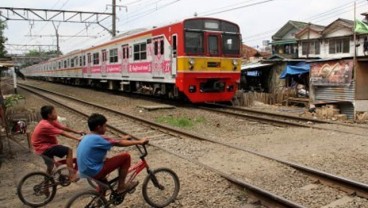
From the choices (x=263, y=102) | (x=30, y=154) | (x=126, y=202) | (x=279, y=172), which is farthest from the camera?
(x=263, y=102)

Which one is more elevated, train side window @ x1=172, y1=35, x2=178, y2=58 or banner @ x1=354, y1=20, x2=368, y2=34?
banner @ x1=354, y1=20, x2=368, y2=34

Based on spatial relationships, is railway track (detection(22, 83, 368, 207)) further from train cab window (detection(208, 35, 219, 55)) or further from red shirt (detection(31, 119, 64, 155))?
train cab window (detection(208, 35, 219, 55))

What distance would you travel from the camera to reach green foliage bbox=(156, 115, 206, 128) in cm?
1213

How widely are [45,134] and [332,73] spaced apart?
12.0 m

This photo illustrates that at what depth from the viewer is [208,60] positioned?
15.6 metres

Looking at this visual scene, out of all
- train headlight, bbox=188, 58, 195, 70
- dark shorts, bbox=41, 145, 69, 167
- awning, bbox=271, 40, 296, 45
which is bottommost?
dark shorts, bbox=41, 145, 69, 167

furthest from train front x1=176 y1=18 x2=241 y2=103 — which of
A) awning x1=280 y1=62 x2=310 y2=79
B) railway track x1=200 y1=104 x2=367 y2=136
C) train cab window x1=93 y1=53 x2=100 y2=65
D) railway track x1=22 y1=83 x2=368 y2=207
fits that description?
train cab window x1=93 y1=53 x2=100 y2=65

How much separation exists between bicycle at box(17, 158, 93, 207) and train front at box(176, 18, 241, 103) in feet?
31.3

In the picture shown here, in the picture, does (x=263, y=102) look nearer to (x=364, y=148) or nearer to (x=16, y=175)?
(x=364, y=148)

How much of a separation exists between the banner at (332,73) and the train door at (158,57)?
566 cm

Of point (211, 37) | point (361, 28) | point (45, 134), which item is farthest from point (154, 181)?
point (361, 28)

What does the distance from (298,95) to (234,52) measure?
5792 mm

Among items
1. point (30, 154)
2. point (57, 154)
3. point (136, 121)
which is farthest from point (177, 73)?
point (57, 154)

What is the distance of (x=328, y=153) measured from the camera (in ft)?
26.5
